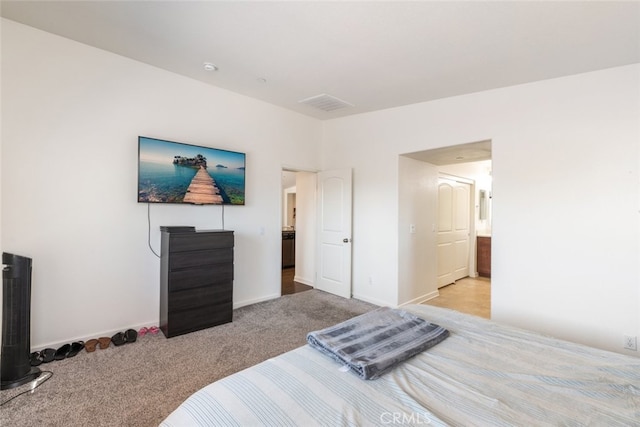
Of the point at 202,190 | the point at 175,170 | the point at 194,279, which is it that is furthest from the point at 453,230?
the point at 175,170

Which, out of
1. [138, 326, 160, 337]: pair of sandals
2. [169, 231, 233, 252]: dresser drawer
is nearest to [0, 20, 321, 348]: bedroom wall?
[138, 326, 160, 337]: pair of sandals

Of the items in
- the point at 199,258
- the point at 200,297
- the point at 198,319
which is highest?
the point at 199,258

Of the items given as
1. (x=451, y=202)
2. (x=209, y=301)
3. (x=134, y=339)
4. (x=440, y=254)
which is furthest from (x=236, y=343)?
(x=451, y=202)

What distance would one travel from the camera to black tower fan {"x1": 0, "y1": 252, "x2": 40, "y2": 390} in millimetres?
2100

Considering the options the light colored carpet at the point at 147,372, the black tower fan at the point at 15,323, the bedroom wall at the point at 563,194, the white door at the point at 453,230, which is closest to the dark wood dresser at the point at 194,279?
the light colored carpet at the point at 147,372

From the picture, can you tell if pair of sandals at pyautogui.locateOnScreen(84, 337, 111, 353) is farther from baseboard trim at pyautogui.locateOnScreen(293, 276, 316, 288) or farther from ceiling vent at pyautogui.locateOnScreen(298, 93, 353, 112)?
ceiling vent at pyautogui.locateOnScreen(298, 93, 353, 112)

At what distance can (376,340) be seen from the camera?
→ 5.10ft

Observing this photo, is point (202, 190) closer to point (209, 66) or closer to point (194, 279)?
point (194, 279)

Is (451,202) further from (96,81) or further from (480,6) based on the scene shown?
(96,81)

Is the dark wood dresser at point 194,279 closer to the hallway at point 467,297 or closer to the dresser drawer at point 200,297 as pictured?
the dresser drawer at point 200,297

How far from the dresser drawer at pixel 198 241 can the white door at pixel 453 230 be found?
361cm

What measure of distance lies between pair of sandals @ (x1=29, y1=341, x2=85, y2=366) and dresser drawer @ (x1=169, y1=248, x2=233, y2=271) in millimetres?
998

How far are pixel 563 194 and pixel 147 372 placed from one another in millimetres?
4109

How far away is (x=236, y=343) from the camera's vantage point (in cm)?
285
